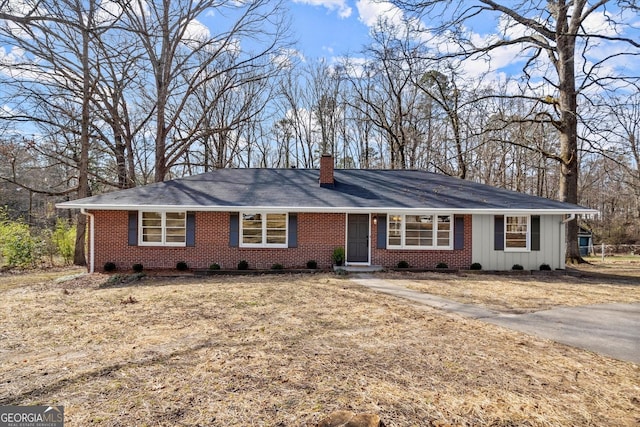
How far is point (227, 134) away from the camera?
85.8 feet

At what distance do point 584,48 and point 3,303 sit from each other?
19664 mm

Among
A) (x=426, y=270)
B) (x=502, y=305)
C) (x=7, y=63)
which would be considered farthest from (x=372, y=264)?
(x=7, y=63)

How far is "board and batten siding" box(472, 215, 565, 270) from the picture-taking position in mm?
12484

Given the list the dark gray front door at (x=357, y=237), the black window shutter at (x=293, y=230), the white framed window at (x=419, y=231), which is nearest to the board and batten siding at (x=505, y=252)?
the white framed window at (x=419, y=231)

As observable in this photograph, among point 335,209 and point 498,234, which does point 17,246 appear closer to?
point 335,209

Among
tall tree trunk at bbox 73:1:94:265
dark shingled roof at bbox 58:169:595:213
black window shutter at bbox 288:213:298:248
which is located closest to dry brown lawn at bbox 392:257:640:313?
dark shingled roof at bbox 58:169:595:213

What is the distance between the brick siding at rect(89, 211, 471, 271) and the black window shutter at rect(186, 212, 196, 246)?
107 mm

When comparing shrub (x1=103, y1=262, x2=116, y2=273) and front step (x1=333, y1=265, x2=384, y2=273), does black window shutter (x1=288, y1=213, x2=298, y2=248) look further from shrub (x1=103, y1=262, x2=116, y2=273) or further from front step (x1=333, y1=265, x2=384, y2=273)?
shrub (x1=103, y1=262, x2=116, y2=273)

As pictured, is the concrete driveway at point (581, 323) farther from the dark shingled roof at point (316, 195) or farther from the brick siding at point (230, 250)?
the dark shingled roof at point (316, 195)

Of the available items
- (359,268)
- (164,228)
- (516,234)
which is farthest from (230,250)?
(516,234)

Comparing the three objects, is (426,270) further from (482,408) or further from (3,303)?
(3,303)

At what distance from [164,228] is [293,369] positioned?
32.8 feet

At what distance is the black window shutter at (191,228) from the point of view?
40.0ft

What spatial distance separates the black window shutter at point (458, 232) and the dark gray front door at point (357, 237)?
10.7 feet
